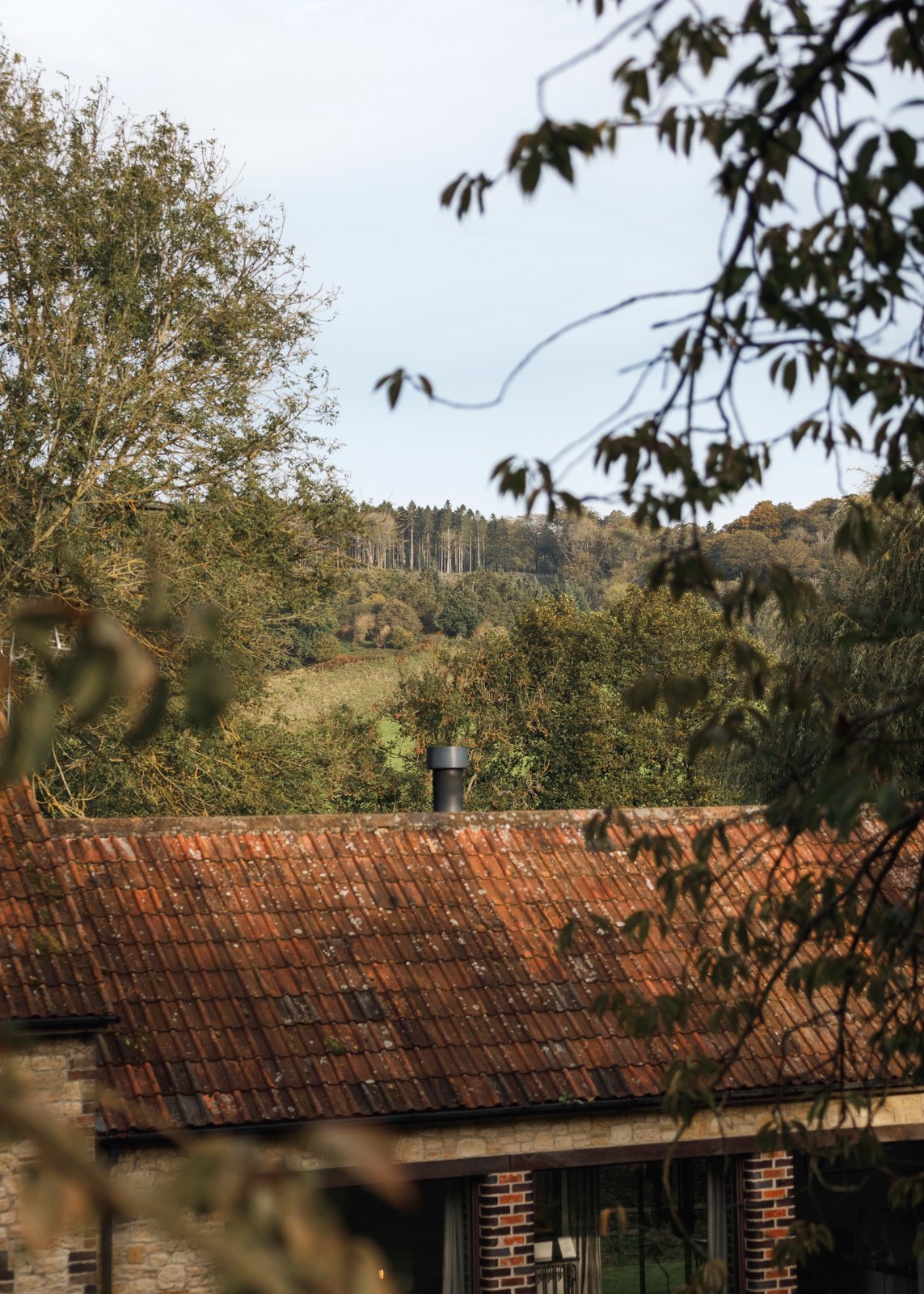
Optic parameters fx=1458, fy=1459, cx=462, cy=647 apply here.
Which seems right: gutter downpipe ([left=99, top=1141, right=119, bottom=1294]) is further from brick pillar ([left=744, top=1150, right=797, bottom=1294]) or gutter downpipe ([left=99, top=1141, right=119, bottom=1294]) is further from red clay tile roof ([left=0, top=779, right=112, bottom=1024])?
brick pillar ([left=744, top=1150, right=797, bottom=1294])

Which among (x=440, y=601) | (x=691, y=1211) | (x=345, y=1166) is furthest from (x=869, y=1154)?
(x=440, y=601)

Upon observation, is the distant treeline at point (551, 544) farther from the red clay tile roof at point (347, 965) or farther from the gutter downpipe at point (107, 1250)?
the gutter downpipe at point (107, 1250)

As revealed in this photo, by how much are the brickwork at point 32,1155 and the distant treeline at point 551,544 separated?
16459 millimetres

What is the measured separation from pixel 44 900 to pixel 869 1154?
612cm

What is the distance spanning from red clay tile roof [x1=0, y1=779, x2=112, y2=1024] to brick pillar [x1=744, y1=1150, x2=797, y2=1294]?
17.7 feet

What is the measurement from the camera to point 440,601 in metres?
75.2

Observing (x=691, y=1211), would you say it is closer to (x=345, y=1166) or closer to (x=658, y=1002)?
(x=658, y=1002)

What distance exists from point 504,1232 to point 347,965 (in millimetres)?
2272

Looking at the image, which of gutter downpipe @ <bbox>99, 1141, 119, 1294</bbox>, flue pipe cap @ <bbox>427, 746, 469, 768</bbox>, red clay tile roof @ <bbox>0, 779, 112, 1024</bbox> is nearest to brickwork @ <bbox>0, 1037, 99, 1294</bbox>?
red clay tile roof @ <bbox>0, 779, 112, 1024</bbox>

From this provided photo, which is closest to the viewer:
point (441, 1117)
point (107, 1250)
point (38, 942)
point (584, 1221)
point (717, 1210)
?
point (38, 942)

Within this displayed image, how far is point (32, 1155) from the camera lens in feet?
28.1

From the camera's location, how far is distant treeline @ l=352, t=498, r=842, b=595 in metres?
55.0

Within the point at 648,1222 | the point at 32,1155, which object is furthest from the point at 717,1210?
the point at 32,1155

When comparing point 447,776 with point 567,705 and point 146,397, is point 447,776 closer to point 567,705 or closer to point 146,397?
point 146,397
